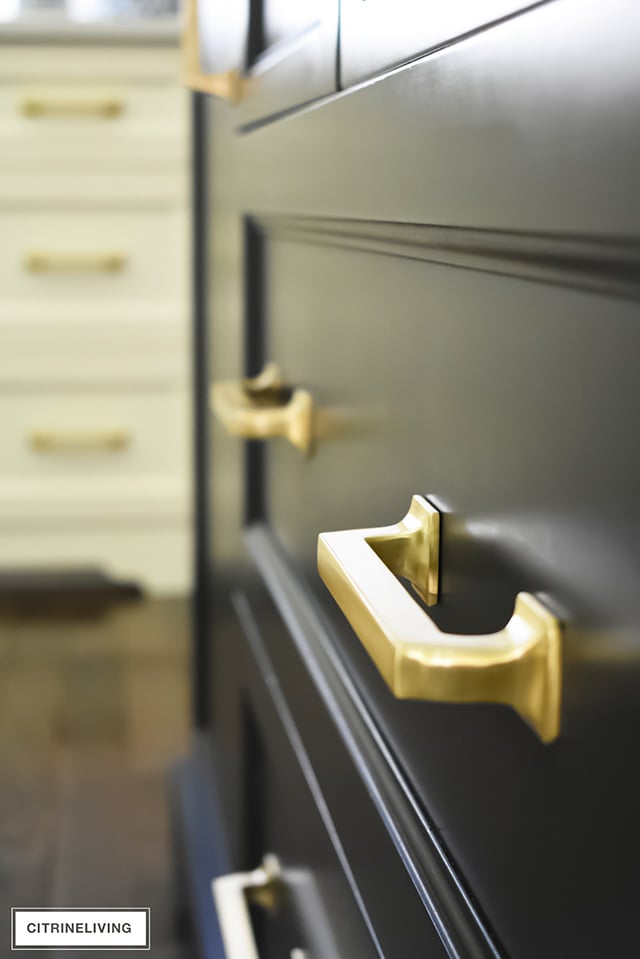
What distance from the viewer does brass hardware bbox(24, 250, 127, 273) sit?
5.06 feet

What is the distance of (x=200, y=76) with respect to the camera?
30.0 inches

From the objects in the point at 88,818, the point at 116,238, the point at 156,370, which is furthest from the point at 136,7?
the point at 88,818

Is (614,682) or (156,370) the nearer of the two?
(614,682)

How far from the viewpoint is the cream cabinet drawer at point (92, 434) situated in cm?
158

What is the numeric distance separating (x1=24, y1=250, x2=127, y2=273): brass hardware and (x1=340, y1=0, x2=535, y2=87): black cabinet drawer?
117 cm

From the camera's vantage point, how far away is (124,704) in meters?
1.32

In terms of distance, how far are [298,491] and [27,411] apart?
1.07 m

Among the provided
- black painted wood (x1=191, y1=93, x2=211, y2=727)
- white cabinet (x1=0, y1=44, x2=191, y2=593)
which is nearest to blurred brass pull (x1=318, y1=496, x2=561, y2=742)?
black painted wood (x1=191, y1=93, x2=211, y2=727)

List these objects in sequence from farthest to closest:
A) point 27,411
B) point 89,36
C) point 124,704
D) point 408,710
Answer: point 27,411 < point 89,36 < point 124,704 < point 408,710

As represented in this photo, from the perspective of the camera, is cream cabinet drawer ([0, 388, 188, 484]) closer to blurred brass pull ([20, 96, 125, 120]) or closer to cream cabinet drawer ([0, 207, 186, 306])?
cream cabinet drawer ([0, 207, 186, 306])

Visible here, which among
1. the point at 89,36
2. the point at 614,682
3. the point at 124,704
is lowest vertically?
the point at 124,704

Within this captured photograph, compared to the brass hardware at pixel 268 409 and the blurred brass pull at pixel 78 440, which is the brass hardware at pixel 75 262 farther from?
the brass hardware at pixel 268 409

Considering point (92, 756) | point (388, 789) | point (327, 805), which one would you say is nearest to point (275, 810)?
point (327, 805)

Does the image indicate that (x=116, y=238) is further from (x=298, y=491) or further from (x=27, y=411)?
(x=298, y=491)
